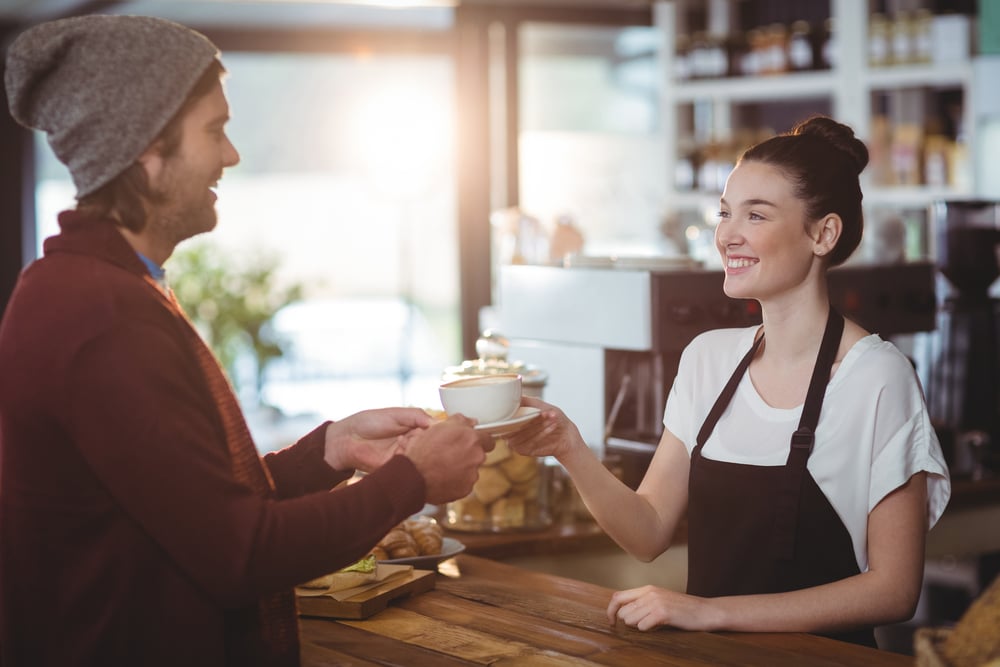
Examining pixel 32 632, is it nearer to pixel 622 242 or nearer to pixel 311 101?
pixel 622 242

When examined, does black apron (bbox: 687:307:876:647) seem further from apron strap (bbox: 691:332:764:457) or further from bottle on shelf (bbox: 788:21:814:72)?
bottle on shelf (bbox: 788:21:814:72)

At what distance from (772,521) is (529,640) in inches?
16.9

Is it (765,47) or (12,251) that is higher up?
(765,47)

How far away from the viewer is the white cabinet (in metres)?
3.94

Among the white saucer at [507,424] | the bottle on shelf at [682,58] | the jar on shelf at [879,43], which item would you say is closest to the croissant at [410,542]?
the white saucer at [507,424]

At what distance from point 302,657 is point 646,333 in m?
1.14

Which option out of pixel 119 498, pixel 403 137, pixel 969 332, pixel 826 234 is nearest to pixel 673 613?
pixel 826 234

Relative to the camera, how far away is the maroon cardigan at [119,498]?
→ 1059mm

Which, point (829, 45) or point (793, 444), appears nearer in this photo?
point (793, 444)

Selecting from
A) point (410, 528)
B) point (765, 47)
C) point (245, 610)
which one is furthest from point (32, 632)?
point (765, 47)

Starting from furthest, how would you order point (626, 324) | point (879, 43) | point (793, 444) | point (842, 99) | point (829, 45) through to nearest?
point (829, 45), point (842, 99), point (879, 43), point (626, 324), point (793, 444)

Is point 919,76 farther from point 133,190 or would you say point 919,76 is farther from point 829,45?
point 133,190

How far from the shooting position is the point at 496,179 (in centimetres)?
512

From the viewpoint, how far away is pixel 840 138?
1724mm
